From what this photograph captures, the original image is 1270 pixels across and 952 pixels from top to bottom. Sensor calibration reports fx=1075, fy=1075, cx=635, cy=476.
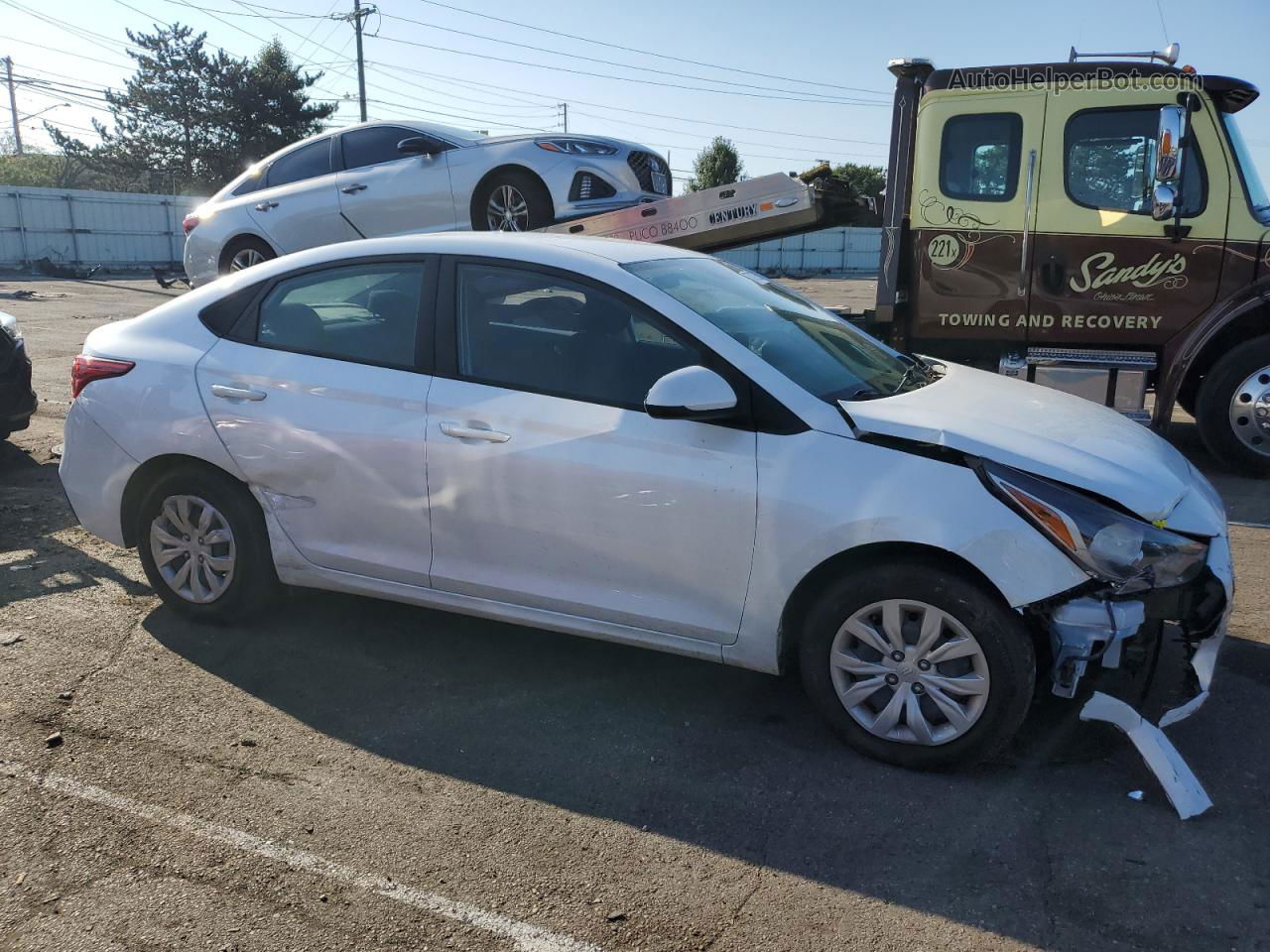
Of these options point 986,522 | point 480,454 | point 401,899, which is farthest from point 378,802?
point 986,522

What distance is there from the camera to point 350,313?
14.3ft

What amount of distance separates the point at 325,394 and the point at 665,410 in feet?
4.87

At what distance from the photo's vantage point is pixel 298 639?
15.2 ft

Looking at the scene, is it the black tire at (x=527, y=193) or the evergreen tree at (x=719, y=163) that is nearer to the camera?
the black tire at (x=527, y=193)

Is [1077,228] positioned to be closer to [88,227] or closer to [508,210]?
[508,210]

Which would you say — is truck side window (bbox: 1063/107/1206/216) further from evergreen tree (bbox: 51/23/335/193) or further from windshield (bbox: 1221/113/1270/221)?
evergreen tree (bbox: 51/23/335/193)

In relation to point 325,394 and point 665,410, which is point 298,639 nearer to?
point 325,394

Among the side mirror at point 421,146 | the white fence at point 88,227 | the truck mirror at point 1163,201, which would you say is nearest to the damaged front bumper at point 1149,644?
the truck mirror at point 1163,201

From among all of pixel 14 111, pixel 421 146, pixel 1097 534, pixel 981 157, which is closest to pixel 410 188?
pixel 421 146

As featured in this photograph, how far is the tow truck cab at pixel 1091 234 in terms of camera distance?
280 inches

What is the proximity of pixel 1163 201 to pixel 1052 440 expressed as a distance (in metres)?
4.13

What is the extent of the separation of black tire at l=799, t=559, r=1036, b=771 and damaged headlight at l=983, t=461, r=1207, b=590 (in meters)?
0.28

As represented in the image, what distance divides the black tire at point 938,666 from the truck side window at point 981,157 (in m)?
4.85

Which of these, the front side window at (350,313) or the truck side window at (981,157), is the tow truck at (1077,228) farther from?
the front side window at (350,313)
